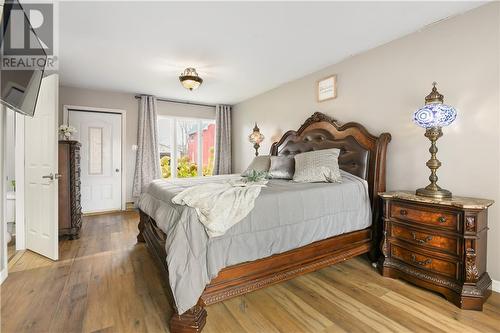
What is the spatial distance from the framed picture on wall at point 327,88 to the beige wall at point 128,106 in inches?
124

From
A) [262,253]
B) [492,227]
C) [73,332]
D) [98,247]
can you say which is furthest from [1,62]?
[492,227]

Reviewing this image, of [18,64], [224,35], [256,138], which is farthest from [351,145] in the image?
[18,64]

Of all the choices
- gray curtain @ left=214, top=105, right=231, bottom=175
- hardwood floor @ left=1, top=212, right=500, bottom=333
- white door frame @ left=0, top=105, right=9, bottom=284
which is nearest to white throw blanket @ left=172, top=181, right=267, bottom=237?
hardwood floor @ left=1, top=212, right=500, bottom=333

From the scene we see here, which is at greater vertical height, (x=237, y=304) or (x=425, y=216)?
(x=425, y=216)

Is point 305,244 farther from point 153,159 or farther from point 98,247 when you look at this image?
point 153,159

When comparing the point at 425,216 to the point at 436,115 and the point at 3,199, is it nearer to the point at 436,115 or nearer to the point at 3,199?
the point at 436,115

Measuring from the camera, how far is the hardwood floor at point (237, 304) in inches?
62.9

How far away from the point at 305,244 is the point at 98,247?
2.59m

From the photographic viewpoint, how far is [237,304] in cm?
185

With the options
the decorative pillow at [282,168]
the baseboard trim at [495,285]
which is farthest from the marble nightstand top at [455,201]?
the decorative pillow at [282,168]

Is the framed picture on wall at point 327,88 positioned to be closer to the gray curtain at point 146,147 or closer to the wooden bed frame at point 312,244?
the wooden bed frame at point 312,244

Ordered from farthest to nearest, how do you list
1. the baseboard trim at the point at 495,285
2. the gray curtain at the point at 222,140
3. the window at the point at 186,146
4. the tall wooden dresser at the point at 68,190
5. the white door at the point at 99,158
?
the gray curtain at the point at 222,140 → the window at the point at 186,146 → the white door at the point at 99,158 → the tall wooden dresser at the point at 68,190 → the baseboard trim at the point at 495,285

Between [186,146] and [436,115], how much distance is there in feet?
16.4

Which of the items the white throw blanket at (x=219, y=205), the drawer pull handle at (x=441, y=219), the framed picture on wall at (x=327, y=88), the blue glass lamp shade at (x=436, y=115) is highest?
the framed picture on wall at (x=327, y=88)
